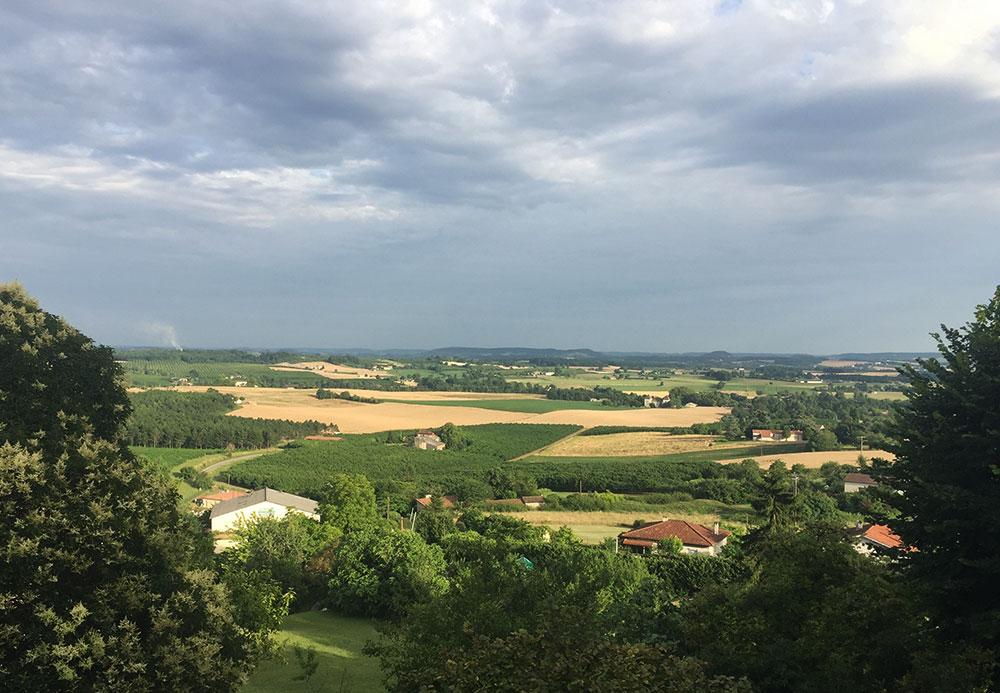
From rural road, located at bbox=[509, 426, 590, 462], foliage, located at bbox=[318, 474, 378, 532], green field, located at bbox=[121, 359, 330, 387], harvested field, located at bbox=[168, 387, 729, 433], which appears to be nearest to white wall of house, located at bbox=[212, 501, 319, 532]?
foliage, located at bbox=[318, 474, 378, 532]

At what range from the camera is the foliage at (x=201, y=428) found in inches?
3647

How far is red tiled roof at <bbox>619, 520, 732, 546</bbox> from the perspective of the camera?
44.5m

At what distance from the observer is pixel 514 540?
39906 mm

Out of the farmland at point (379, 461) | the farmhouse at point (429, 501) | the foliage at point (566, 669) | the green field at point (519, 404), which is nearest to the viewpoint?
the foliage at point (566, 669)

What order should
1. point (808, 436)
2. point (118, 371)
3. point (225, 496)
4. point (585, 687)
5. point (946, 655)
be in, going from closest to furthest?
point (585, 687), point (946, 655), point (118, 371), point (225, 496), point (808, 436)

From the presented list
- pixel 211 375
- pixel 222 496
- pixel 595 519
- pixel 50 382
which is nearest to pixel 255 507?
pixel 222 496

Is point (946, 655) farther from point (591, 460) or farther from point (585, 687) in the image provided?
point (591, 460)

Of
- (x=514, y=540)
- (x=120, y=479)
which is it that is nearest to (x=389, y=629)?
(x=120, y=479)

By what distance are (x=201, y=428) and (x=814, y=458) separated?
83.1m

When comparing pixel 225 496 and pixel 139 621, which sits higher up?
pixel 139 621

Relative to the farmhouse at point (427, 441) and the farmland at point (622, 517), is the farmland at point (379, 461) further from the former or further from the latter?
the farmland at point (622, 517)

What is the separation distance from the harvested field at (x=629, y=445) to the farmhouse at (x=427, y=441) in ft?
52.4

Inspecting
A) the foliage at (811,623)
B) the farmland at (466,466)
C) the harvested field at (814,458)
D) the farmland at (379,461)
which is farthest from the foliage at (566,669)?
the harvested field at (814,458)

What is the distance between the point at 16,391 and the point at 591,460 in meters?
72.8
